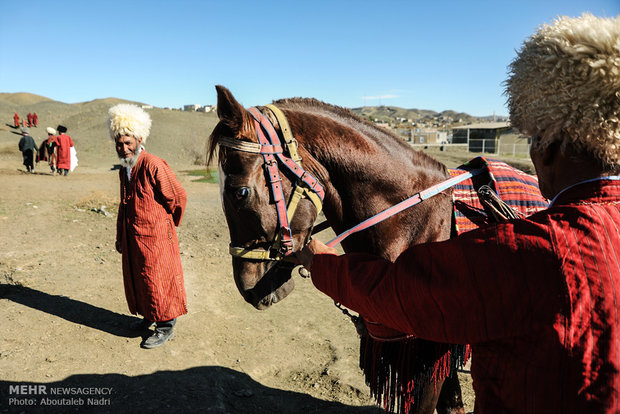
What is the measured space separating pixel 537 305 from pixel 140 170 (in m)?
3.57

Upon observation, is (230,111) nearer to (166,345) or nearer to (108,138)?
(166,345)

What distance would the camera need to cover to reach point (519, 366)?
0.92 meters

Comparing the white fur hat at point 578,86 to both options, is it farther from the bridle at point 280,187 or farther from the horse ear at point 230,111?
the horse ear at point 230,111

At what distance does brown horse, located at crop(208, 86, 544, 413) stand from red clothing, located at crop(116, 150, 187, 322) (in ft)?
6.62

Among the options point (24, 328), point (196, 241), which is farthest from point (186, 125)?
point (24, 328)

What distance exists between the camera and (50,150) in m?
13.8

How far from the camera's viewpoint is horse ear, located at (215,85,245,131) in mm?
1656

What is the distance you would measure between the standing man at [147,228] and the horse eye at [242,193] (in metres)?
2.20

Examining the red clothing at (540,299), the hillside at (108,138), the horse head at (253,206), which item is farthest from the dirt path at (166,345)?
the hillside at (108,138)

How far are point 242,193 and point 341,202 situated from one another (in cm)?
50

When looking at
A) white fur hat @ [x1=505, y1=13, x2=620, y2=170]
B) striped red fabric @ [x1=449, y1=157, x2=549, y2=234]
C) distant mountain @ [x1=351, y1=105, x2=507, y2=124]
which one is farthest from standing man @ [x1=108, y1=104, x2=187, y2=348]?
distant mountain @ [x1=351, y1=105, x2=507, y2=124]

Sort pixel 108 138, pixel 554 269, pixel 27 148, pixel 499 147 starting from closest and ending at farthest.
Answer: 1. pixel 554 269
2. pixel 27 148
3. pixel 108 138
4. pixel 499 147

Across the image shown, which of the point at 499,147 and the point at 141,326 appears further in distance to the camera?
the point at 499,147

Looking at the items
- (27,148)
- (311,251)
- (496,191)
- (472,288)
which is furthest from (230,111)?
(27,148)
